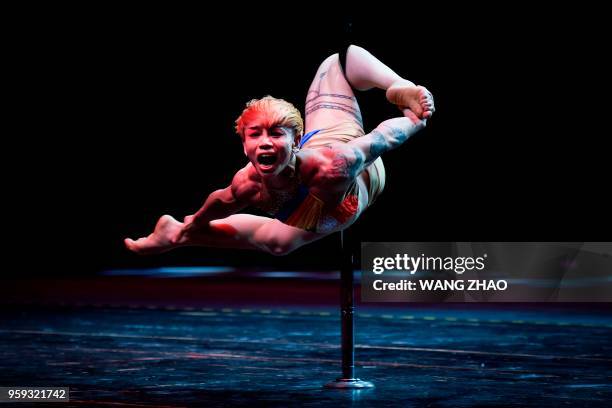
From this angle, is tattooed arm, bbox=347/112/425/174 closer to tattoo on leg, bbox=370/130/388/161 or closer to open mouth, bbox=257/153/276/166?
tattoo on leg, bbox=370/130/388/161

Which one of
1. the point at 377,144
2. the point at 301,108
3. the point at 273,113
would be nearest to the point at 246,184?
the point at 273,113

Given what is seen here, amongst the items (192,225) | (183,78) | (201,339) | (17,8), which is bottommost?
(201,339)

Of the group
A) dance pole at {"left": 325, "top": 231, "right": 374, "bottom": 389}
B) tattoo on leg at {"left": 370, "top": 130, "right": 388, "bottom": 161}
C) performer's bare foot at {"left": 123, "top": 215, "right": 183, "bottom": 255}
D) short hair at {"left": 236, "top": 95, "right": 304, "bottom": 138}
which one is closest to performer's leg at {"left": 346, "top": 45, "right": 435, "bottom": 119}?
tattoo on leg at {"left": 370, "top": 130, "right": 388, "bottom": 161}

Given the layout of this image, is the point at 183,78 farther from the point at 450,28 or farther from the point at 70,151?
the point at 450,28

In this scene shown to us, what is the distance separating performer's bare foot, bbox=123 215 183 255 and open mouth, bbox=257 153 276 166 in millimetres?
700

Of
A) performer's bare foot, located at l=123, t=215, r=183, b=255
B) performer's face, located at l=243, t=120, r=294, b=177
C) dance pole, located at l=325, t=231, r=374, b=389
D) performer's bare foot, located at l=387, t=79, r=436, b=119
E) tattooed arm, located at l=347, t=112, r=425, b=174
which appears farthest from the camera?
dance pole, located at l=325, t=231, r=374, b=389

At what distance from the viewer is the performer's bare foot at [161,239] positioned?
4141 mm

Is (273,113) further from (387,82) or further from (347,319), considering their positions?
(347,319)

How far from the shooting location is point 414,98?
3885mm

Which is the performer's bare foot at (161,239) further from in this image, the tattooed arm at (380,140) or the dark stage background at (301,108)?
the dark stage background at (301,108)

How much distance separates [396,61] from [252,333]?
385cm

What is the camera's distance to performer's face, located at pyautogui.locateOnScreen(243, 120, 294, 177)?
3.57m

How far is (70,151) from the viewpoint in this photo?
39.4ft

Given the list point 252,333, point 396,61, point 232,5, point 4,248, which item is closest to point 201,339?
point 252,333
